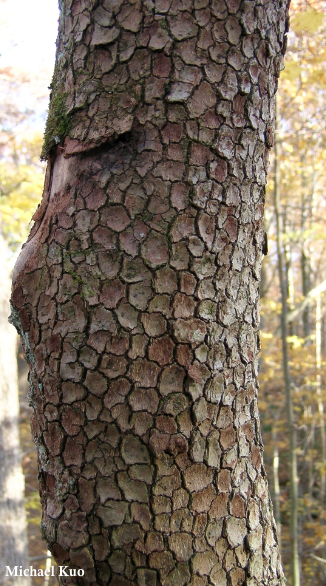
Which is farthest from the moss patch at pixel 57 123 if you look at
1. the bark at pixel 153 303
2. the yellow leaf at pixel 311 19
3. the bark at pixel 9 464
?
the bark at pixel 9 464

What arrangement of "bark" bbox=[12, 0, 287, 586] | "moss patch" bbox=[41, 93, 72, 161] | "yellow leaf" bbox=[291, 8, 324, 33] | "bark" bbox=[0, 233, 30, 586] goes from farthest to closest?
"bark" bbox=[0, 233, 30, 586] < "yellow leaf" bbox=[291, 8, 324, 33] < "moss patch" bbox=[41, 93, 72, 161] < "bark" bbox=[12, 0, 287, 586]

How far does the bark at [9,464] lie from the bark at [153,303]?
125 inches

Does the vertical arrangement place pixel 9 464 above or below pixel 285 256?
below

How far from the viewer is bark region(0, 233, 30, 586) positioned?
12.6 feet

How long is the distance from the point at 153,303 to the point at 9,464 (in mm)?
3615

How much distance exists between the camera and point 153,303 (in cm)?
104

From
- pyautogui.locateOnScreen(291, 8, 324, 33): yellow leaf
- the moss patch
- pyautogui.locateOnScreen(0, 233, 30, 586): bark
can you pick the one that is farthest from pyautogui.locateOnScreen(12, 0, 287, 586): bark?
pyautogui.locateOnScreen(0, 233, 30, 586): bark

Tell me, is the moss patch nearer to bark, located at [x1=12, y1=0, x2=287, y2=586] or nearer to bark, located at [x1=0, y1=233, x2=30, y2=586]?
bark, located at [x1=12, y1=0, x2=287, y2=586]

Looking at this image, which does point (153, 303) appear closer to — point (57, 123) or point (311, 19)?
point (57, 123)

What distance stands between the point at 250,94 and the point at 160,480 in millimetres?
959

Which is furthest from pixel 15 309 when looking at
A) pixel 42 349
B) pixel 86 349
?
pixel 86 349

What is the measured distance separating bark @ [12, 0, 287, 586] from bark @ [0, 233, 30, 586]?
3178mm

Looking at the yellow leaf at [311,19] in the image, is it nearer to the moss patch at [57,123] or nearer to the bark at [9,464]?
the moss patch at [57,123]

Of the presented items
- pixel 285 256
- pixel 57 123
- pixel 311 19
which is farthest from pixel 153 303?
pixel 285 256
